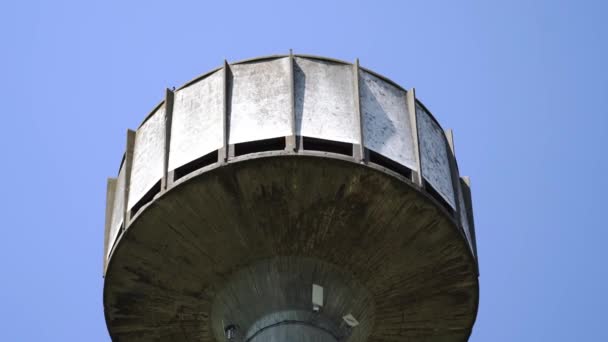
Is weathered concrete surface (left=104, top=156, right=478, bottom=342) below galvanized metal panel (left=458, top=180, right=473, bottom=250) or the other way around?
below

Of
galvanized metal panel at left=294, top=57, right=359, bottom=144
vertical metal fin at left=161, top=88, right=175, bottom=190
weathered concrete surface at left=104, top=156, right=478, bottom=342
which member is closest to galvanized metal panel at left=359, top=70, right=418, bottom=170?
galvanized metal panel at left=294, top=57, right=359, bottom=144

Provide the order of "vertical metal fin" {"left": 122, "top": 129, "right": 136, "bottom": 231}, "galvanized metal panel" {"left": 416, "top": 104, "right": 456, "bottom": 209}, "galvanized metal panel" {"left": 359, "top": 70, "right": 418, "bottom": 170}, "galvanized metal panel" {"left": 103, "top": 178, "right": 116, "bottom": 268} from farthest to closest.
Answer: "galvanized metal panel" {"left": 103, "top": 178, "right": 116, "bottom": 268} < "galvanized metal panel" {"left": 416, "top": 104, "right": 456, "bottom": 209} < "vertical metal fin" {"left": 122, "top": 129, "right": 136, "bottom": 231} < "galvanized metal panel" {"left": 359, "top": 70, "right": 418, "bottom": 170}

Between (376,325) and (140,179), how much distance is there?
4.79m

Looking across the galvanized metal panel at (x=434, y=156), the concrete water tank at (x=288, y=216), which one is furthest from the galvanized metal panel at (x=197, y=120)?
the galvanized metal panel at (x=434, y=156)

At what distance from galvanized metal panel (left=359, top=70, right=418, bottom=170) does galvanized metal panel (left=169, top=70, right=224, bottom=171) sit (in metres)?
2.39

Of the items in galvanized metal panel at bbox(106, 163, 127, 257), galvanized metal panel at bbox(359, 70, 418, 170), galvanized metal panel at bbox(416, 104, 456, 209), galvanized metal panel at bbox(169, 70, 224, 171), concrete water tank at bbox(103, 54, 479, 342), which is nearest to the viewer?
concrete water tank at bbox(103, 54, 479, 342)

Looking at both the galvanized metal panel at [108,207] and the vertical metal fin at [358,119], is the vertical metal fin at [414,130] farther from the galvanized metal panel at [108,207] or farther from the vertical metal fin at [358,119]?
the galvanized metal panel at [108,207]

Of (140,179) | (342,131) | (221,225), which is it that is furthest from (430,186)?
(140,179)

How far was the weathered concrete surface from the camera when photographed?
19.3m

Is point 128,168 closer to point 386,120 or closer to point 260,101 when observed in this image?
point 260,101

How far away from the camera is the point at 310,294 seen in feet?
67.5

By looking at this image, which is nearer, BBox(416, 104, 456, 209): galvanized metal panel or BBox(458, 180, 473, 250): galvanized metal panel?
BBox(416, 104, 456, 209): galvanized metal panel

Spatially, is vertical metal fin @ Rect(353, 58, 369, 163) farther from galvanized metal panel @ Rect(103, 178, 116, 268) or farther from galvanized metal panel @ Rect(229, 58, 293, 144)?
galvanized metal panel @ Rect(103, 178, 116, 268)

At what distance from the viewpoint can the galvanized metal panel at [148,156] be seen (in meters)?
20.3
